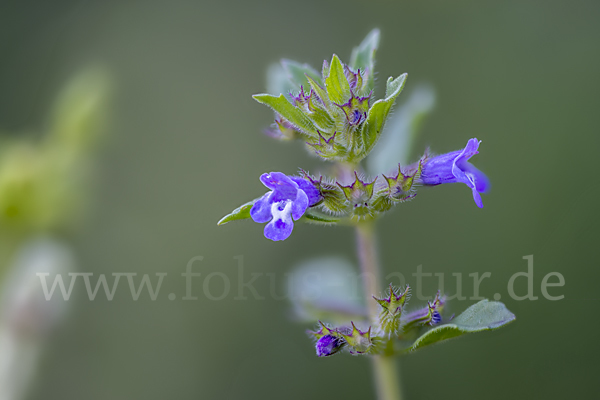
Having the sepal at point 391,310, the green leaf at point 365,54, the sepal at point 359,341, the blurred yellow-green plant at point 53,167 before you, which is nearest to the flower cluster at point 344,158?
the green leaf at point 365,54

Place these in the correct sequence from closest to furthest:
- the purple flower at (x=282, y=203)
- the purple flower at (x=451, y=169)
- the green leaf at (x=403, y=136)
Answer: the purple flower at (x=282, y=203)
the purple flower at (x=451, y=169)
the green leaf at (x=403, y=136)

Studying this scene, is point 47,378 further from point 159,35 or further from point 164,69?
point 159,35

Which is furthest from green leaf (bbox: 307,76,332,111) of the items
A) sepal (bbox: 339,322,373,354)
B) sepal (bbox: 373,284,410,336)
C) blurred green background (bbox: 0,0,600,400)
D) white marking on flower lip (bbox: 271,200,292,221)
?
blurred green background (bbox: 0,0,600,400)

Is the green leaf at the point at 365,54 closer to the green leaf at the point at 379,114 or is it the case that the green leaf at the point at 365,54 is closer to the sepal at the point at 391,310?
the green leaf at the point at 379,114

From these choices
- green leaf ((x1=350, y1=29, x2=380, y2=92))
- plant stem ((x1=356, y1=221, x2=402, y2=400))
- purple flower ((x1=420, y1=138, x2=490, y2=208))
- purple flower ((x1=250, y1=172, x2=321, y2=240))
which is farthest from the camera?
green leaf ((x1=350, y1=29, x2=380, y2=92))

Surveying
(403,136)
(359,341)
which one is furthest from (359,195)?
(403,136)

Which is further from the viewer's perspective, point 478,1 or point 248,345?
point 478,1

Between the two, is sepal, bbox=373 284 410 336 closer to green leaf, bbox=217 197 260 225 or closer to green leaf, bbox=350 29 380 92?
green leaf, bbox=217 197 260 225

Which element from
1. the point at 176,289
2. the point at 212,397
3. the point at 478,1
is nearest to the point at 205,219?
the point at 176,289
